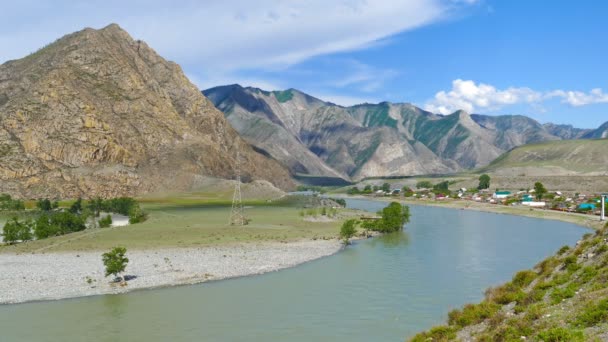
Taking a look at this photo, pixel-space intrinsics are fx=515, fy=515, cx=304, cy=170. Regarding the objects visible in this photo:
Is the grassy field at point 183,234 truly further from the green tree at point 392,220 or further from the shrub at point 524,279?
the shrub at point 524,279

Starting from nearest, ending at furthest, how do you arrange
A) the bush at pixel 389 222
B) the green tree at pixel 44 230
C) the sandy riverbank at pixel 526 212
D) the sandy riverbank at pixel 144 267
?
the sandy riverbank at pixel 144 267 → the green tree at pixel 44 230 → the bush at pixel 389 222 → the sandy riverbank at pixel 526 212

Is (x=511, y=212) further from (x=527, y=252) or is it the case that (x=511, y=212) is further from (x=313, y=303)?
Answer: (x=313, y=303)

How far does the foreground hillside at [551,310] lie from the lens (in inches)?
772

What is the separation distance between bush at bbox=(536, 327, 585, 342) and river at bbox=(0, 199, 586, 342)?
13.2 meters

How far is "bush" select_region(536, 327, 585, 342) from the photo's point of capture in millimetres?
18047

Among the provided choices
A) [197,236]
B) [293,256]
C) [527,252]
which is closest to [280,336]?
[293,256]

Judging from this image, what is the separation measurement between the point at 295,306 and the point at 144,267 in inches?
892

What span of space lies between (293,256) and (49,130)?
167753 mm

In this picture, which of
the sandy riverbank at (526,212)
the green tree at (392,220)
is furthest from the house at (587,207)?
the green tree at (392,220)

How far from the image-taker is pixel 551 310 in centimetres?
2281

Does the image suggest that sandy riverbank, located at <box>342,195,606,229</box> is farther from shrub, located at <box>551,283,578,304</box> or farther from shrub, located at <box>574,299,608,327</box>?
shrub, located at <box>574,299,608,327</box>

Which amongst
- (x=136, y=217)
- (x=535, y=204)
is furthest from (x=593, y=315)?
(x=535, y=204)

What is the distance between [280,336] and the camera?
32688mm

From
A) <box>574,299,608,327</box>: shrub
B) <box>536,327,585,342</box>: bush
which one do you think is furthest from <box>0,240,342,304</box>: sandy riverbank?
<box>574,299,608,327</box>: shrub
